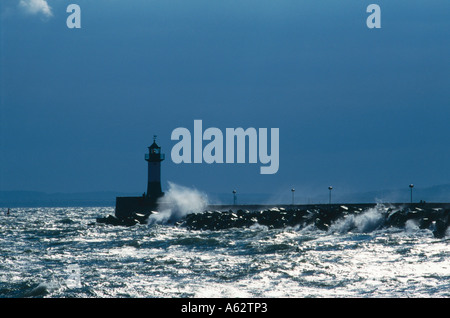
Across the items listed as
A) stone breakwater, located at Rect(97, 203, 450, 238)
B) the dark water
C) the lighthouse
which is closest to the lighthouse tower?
the lighthouse

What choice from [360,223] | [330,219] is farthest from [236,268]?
[330,219]

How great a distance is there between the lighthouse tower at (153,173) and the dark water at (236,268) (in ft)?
96.3

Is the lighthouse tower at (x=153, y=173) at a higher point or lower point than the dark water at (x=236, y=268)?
higher

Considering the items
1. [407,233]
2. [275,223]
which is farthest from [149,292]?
[275,223]

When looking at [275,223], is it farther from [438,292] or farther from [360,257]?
[438,292]

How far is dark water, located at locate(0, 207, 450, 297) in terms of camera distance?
1549cm

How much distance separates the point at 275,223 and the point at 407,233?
427 inches

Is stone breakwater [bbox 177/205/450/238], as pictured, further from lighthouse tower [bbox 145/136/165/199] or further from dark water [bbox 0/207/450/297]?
lighthouse tower [bbox 145/136/165/199]

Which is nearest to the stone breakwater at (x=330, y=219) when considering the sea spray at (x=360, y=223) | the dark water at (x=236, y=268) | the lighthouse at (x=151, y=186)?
the sea spray at (x=360, y=223)

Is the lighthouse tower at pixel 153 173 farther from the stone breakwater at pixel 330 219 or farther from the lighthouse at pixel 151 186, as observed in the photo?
the stone breakwater at pixel 330 219

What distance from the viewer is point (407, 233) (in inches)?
1254

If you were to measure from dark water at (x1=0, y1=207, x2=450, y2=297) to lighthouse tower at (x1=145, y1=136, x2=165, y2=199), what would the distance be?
2935 cm

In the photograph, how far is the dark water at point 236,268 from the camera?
50.8 ft

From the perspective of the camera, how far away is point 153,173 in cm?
6000
